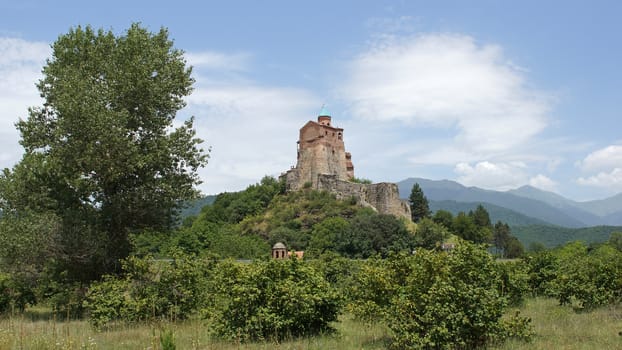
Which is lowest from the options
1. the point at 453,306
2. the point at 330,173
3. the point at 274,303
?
the point at 274,303

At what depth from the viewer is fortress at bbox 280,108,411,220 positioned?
8044cm

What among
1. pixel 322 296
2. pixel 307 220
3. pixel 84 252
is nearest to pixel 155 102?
pixel 84 252

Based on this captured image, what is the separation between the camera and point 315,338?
1009 centimetres

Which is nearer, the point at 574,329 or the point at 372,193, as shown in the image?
the point at 574,329

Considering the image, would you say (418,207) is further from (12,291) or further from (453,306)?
(453,306)

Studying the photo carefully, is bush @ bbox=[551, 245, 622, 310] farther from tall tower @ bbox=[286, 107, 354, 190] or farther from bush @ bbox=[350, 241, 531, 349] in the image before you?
tall tower @ bbox=[286, 107, 354, 190]

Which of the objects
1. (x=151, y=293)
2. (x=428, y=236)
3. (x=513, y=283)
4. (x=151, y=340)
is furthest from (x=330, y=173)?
(x=151, y=340)

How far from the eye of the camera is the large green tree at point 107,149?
51.1ft

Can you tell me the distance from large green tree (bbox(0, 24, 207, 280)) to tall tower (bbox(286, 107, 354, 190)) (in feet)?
218

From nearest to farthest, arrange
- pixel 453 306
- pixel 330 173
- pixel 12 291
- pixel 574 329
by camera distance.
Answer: pixel 453 306
pixel 574 329
pixel 12 291
pixel 330 173

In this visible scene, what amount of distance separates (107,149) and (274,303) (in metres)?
8.55

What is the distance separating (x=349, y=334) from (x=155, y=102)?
33.8 ft

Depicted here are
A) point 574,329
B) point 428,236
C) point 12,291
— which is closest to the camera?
point 574,329

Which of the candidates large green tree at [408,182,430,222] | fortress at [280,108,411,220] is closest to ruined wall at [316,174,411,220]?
fortress at [280,108,411,220]
